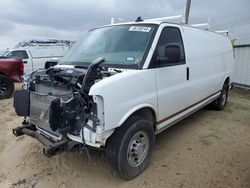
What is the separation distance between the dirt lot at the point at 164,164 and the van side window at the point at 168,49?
5.13 feet

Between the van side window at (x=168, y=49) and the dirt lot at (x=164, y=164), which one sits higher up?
the van side window at (x=168, y=49)

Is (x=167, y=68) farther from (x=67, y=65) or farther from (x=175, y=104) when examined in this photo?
(x=67, y=65)

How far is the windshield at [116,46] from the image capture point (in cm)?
365

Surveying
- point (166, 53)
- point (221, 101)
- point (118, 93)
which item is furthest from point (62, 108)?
point (221, 101)

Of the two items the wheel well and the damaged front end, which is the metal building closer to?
the wheel well

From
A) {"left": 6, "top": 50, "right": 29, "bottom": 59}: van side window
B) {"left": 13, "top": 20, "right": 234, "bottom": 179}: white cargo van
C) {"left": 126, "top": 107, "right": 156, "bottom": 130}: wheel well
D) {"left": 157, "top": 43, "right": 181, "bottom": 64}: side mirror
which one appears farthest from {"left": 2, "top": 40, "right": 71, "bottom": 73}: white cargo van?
{"left": 126, "top": 107, "right": 156, "bottom": 130}: wheel well

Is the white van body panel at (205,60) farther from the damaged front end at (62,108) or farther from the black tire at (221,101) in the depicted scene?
the damaged front end at (62,108)

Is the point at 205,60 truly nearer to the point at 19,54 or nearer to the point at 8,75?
the point at 8,75

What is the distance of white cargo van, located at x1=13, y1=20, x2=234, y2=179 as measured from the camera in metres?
2.93

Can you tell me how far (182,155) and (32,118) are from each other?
249 cm

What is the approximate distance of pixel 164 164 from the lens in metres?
3.87

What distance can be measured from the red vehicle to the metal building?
9200 mm

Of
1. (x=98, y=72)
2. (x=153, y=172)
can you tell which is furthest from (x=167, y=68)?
(x=153, y=172)

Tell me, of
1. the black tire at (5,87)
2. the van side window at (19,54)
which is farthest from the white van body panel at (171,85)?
the van side window at (19,54)
